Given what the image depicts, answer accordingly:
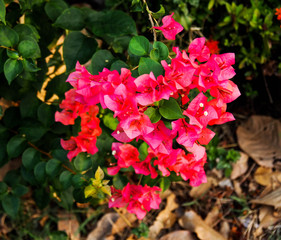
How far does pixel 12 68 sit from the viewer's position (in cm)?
118

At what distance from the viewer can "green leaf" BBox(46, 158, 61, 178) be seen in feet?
4.79

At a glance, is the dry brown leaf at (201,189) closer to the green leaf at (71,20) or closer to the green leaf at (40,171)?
the green leaf at (40,171)

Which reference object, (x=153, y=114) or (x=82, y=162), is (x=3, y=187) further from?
(x=153, y=114)

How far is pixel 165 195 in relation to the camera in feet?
6.50

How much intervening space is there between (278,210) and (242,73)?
83cm

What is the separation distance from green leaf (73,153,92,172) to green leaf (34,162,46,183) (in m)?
0.24

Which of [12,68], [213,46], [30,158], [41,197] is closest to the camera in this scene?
[12,68]

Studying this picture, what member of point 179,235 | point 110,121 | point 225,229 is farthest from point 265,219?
point 110,121

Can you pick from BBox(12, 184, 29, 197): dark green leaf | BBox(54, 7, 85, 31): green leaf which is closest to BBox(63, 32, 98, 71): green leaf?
BBox(54, 7, 85, 31): green leaf

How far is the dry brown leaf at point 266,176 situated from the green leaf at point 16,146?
4.48 ft

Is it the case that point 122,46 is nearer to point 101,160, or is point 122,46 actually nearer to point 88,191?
point 101,160

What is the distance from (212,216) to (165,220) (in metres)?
0.28

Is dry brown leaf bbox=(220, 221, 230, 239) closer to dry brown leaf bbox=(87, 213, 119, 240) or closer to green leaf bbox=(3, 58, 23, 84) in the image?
dry brown leaf bbox=(87, 213, 119, 240)

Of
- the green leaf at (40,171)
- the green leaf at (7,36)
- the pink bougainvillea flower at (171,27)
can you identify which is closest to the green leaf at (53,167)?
the green leaf at (40,171)
